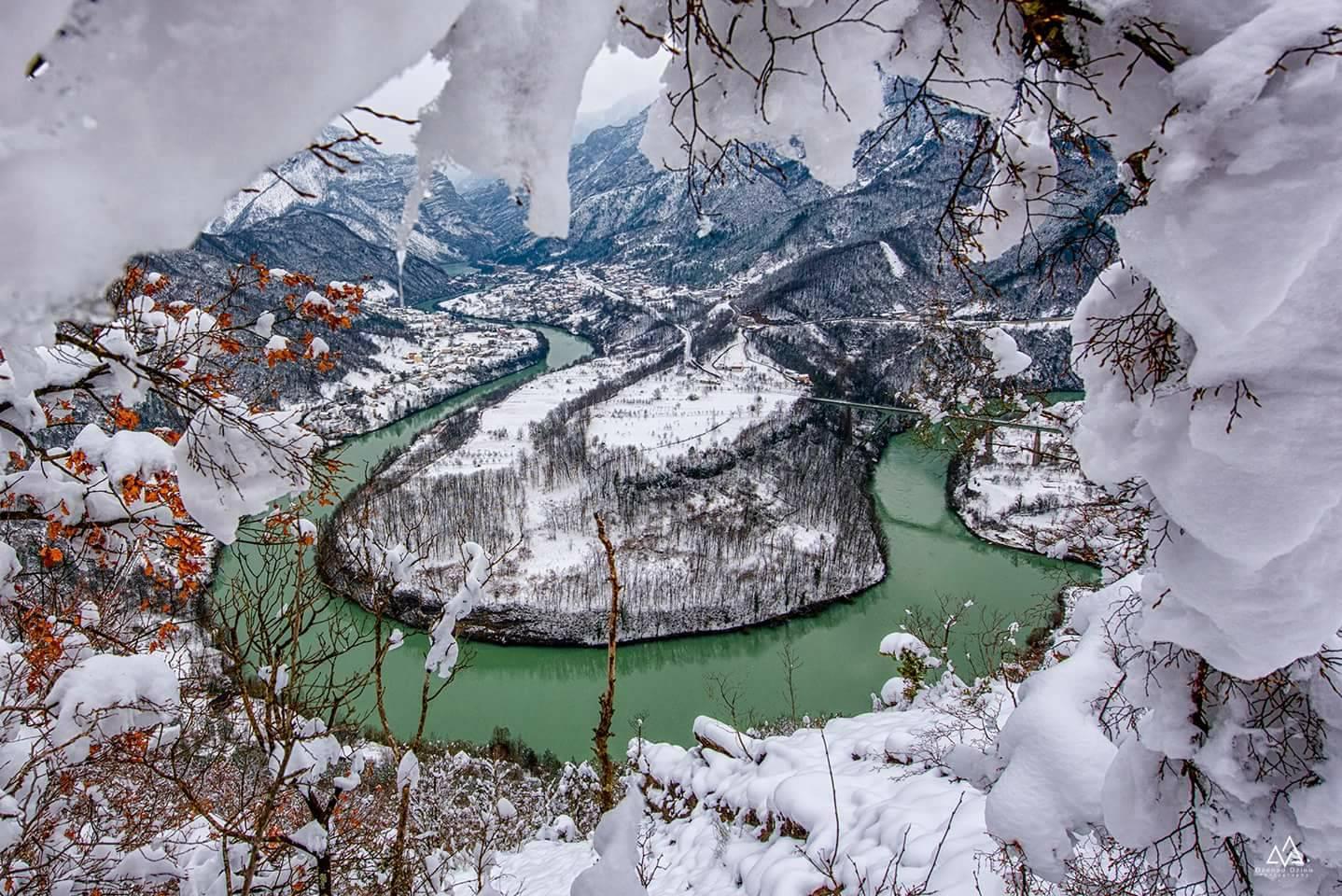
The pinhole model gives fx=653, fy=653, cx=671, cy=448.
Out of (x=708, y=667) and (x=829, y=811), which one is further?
(x=708, y=667)

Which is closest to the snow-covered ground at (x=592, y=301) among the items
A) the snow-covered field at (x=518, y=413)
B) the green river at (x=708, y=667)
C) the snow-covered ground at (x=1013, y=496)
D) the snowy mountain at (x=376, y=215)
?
the snow-covered field at (x=518, y=413)

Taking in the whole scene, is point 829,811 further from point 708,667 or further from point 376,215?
point 376,215

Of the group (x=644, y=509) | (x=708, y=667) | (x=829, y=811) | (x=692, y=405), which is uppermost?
(x=692, y=405)

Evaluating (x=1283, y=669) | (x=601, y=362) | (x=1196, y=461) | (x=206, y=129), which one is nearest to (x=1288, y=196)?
(x=1196, y=461)

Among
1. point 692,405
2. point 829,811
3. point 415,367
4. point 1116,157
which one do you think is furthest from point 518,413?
point 1116,157

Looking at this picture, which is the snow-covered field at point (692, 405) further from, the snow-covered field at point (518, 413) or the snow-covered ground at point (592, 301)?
the snow-covered ground at point (592, 301)
